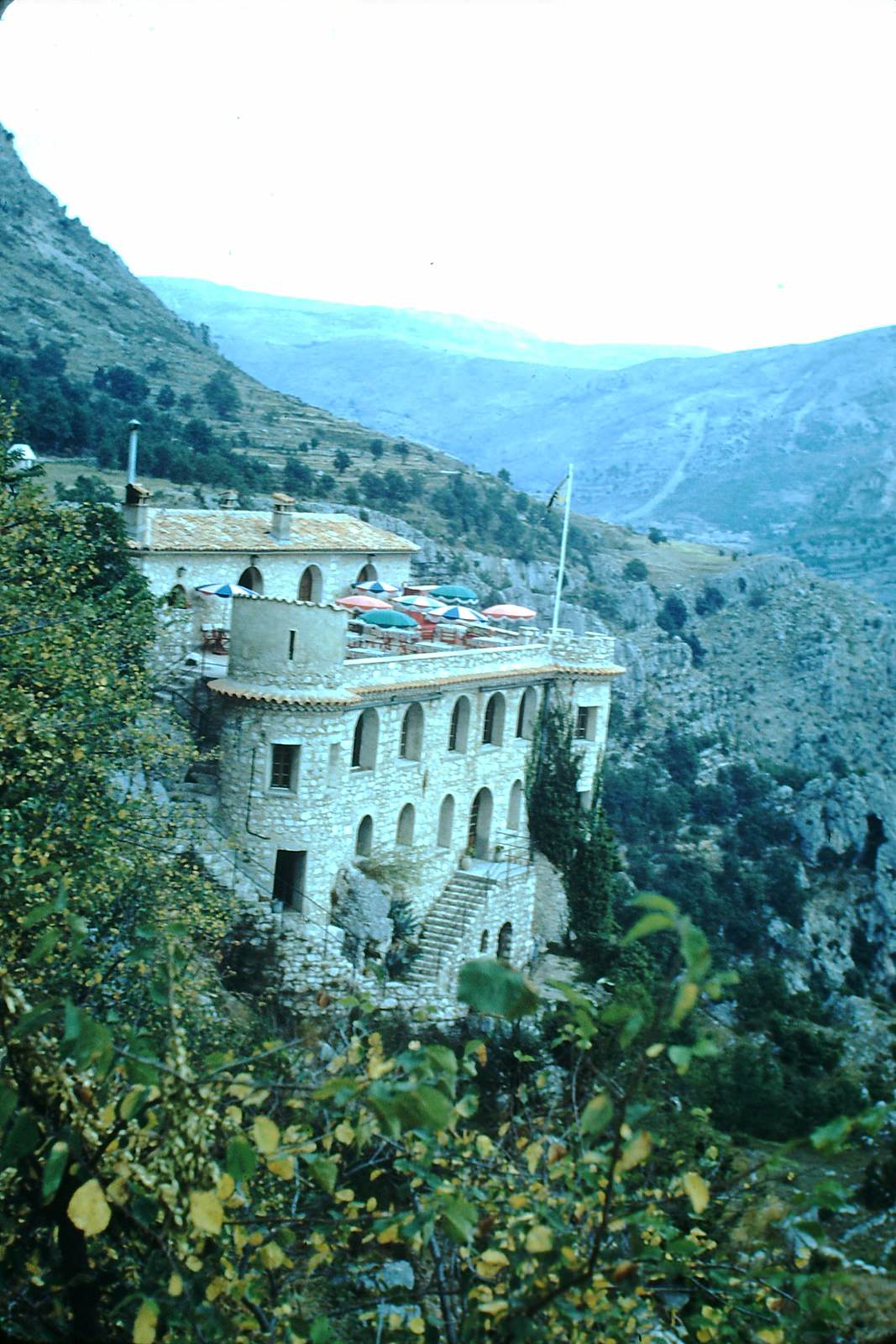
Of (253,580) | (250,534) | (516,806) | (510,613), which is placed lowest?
(516,806)

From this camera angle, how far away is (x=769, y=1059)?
29156 mm

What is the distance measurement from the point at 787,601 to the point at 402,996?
6506 centimetres

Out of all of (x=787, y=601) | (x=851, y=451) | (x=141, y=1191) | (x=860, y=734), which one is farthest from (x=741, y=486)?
(x=141, y=1191)

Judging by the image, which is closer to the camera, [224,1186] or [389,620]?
[224,1186]

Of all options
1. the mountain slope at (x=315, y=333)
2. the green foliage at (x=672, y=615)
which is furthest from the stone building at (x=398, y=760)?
the mountain slope at (x=315, y=333)

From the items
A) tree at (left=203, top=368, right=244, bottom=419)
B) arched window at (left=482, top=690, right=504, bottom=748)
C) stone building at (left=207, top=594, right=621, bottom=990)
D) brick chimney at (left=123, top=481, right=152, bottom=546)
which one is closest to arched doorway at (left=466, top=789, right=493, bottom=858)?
stone building at (left=207, top=594, right=621, bottom=990)

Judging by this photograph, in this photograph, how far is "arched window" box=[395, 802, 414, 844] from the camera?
96.1 feet

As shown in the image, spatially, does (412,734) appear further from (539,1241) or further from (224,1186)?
(539,1241)

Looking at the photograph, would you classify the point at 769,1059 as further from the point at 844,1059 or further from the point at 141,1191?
the point at 141,1191

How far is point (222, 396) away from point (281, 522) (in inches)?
1853

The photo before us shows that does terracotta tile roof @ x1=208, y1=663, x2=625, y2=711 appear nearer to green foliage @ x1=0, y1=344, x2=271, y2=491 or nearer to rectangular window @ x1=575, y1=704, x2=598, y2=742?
rectangular window @ x1=575, y1=704, x2=598, y2=742

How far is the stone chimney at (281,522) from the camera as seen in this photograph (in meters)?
34.6

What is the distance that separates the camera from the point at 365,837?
28.0 meters

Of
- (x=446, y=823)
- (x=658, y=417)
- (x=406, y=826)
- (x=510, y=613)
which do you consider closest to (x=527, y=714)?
(x=446, y=823)
